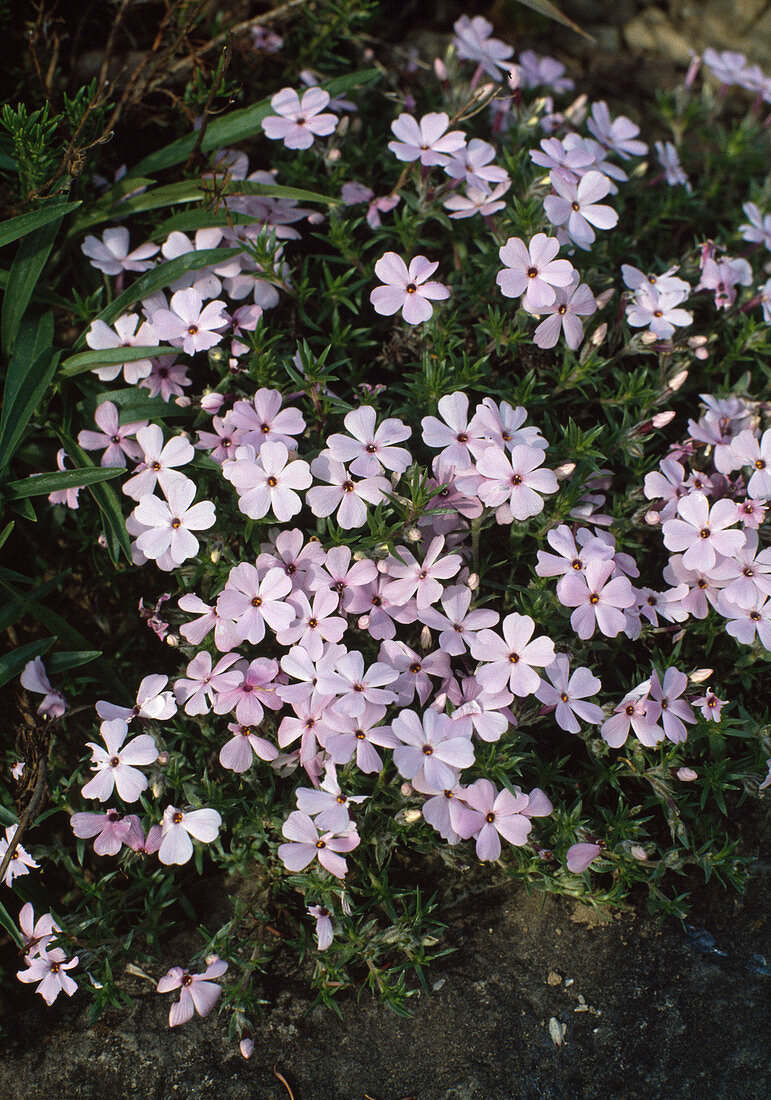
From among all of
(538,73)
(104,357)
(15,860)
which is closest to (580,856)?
(15,860)

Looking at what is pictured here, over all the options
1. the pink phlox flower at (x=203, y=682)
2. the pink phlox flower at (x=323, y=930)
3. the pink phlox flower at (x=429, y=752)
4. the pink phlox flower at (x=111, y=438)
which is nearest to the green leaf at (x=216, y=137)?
the pink phlox flower at (x=111, y=438)

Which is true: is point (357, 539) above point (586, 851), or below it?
above

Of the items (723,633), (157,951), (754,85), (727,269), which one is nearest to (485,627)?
(723,633)

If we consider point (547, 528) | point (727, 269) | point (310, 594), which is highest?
point (727, 269)

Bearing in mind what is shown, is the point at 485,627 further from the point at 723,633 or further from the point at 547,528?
the point at 723,633

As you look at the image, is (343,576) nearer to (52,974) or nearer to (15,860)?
(15,860)

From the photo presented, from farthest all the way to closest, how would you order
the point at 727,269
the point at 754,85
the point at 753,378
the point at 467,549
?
the point at 754,85 → the point at 753,378 → the point at 727,269 → the point at 467,549
